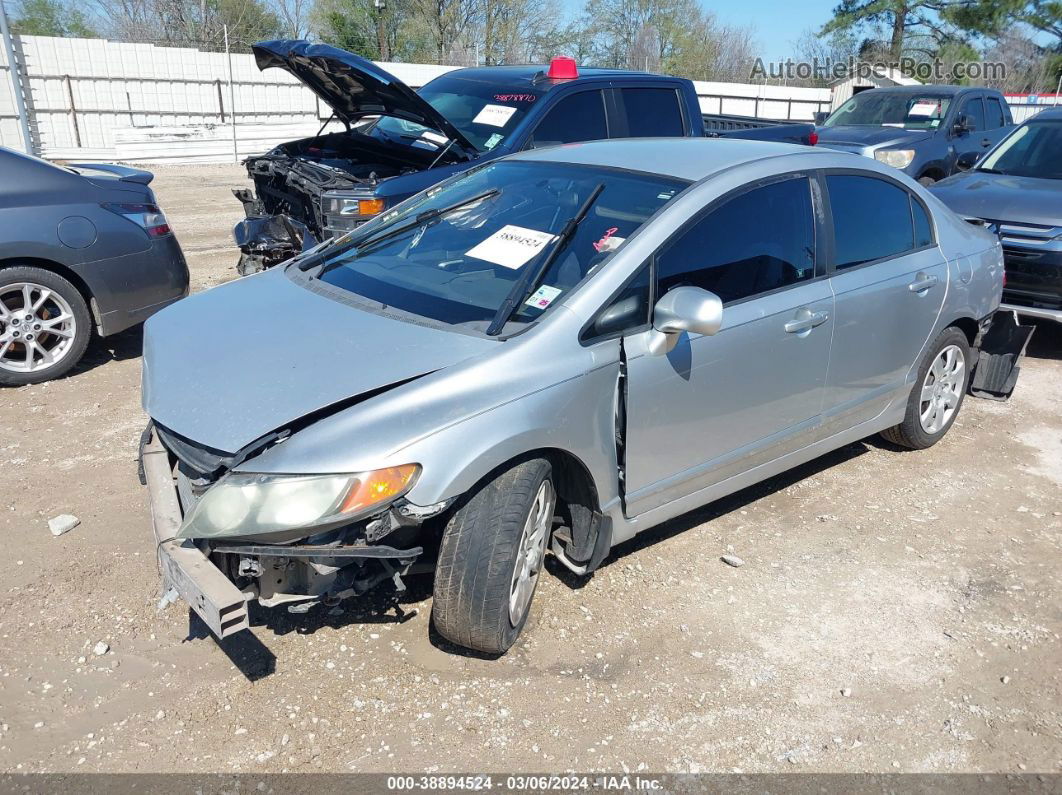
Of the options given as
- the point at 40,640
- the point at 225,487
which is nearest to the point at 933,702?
the point at 225,487

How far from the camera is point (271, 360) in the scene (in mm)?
3035

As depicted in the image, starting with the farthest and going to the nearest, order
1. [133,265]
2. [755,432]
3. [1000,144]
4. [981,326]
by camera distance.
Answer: [1000,144] → [133,265] → [981,326] → [755,432]

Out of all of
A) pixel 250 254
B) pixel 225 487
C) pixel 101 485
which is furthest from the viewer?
pixel 250 254

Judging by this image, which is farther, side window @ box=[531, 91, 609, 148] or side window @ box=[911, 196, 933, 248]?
side window @ box=[531, 91, 609, 148]

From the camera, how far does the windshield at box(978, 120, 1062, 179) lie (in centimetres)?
756

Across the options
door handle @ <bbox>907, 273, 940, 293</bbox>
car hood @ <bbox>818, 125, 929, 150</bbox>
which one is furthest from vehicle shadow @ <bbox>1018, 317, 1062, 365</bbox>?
car hood @ <bbox>818, 125, 929, 150</bbox>

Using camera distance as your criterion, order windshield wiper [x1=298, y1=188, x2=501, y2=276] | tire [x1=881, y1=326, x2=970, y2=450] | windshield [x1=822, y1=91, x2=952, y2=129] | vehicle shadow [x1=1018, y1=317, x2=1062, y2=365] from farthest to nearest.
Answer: windshield [x1=822, y1=91, x2=952, y2=129] → vehicle shadow [x1=1018, y1=317, x2=1062, y2=365] → tire [x1=881, y1=326, x2=970, y2=450] → windshield wiper [x1=298, y1=188, x2=501, y2=276]

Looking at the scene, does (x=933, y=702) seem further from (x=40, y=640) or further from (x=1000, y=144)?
(x=1000, y=144)

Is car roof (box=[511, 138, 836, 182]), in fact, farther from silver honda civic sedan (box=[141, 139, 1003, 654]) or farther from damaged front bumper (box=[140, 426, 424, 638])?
damaged front bumper (box=[140, 426, 424, 638])

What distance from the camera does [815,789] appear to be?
2.67 metres

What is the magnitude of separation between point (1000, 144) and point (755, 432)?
602cm

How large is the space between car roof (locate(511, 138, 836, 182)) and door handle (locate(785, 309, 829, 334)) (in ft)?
2.32

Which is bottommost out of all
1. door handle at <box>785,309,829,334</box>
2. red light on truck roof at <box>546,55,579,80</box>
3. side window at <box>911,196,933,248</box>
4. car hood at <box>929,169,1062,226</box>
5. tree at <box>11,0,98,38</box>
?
door handle at <box>785,309,829,334</box>

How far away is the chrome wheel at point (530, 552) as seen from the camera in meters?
3.07
